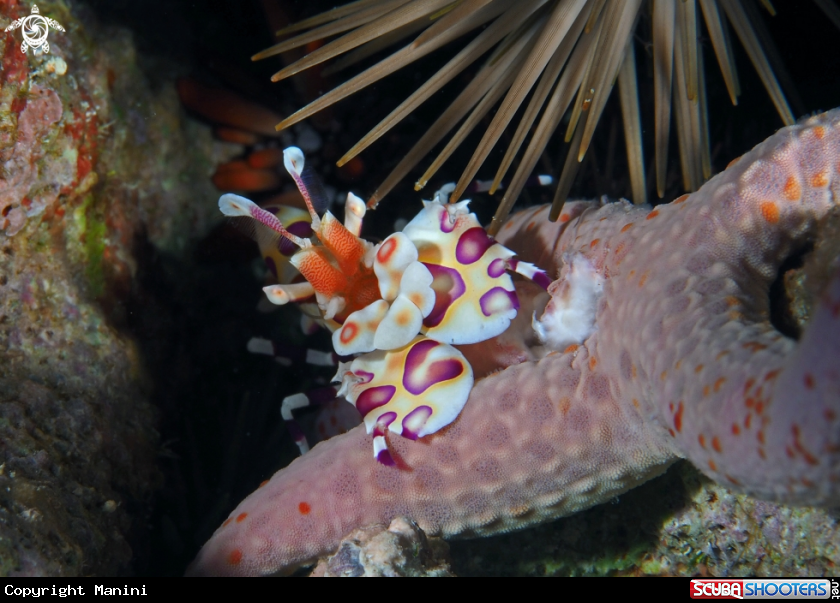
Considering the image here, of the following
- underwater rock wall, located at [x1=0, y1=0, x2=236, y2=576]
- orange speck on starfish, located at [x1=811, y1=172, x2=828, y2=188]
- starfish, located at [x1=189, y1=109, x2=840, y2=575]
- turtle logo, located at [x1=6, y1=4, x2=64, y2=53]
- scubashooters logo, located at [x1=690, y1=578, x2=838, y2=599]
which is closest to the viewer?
starfish, located at [x1=189, y1=109, x2=840, y2=575]

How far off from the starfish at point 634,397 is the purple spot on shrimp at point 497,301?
0.14m

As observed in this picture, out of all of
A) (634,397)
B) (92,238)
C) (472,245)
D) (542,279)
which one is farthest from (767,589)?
(92,238)

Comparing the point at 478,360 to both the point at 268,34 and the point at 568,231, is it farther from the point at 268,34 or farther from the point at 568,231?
the point at 268,34

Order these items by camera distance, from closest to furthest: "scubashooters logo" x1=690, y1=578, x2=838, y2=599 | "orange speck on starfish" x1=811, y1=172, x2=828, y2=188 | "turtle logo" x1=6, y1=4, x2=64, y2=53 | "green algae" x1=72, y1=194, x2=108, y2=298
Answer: "orange speck on starfish" x1=811, y1=172, x2=828, y2=188, "scubashooters logo" x1=690, y1=578, x2=838, y2=599, "turtle logo" x1=6, y1=4, x2=64, y2=53, "green algae" x1=72, y1=194, x2=108, y2=298

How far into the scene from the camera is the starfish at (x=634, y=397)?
3.37 feet

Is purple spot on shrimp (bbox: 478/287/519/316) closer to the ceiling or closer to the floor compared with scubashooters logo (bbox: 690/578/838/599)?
closer to the ceiling

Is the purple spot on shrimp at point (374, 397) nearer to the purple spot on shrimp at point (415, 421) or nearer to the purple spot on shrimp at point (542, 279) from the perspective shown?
the purple spot on shrimp at point (415, 421)

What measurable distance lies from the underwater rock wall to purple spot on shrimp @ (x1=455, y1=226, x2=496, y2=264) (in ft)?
5.64

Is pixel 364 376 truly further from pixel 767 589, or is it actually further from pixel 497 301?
pixel 767 589

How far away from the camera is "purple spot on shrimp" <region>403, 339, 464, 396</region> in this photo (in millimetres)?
1969

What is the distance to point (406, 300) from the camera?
194cm

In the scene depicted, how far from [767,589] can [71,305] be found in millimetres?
2999

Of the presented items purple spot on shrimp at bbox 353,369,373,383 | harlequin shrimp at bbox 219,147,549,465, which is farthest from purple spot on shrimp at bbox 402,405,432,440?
purple spot on shrimp at bbox 353,369,373,383

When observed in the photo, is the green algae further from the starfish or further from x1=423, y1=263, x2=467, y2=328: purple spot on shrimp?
x1=423, y1=263, x2=467, y2=328: purple spot on shrimp
